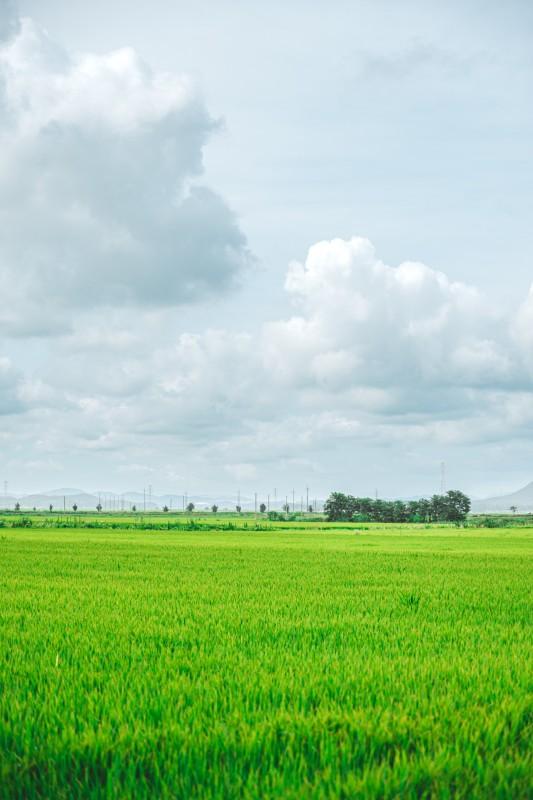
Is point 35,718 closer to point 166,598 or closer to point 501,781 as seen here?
point 501,781

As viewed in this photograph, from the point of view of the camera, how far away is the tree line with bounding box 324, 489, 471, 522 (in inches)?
6358

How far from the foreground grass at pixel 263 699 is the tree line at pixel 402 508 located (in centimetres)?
15152

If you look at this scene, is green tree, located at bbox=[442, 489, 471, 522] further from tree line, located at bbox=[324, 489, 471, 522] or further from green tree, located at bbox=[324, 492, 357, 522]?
green tree, located at bbox=[324, 492, 357, 522]

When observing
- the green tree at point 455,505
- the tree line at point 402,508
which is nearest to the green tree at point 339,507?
the tree line at point 402,508

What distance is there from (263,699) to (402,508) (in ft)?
547

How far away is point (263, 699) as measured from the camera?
5516 mm

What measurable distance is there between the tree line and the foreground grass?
151524 millimetres

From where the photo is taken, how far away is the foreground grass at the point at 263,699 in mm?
3961

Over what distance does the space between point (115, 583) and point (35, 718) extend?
1154cm

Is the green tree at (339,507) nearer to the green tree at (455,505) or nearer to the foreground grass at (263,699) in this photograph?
the green tree at (455,505)

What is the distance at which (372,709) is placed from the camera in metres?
5.17

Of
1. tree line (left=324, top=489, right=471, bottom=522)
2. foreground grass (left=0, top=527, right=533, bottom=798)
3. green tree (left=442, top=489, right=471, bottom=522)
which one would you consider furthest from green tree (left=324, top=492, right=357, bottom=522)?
foreground grass (left=0, top=527, right=533, bottom=798)

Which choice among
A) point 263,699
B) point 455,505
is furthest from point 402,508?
point 263,699

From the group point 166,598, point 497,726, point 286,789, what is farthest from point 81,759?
point 166,598
